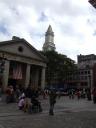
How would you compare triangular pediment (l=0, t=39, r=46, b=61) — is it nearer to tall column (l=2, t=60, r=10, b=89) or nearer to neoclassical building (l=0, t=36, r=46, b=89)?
neoclassical building (l=0, t=36, r=46, b=89)

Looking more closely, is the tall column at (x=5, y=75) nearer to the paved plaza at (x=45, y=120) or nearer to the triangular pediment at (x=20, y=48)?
the triangular pediment at (x=20, y=48)

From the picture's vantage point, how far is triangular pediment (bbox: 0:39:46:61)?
138 feet

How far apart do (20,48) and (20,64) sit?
11.2ft

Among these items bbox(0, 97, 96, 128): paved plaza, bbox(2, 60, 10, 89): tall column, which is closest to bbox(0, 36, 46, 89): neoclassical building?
bbox(2, 60, 10, 89): tall column

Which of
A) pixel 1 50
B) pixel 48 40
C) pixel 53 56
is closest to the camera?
pixel 1 50

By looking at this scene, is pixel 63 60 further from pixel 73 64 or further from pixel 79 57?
pixel 79 57

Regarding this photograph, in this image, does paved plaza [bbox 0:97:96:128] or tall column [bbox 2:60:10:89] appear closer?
paved plaza [bbox 0:97:96:128]

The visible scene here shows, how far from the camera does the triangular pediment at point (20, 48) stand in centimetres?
4209

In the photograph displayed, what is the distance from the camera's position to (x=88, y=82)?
306 feet

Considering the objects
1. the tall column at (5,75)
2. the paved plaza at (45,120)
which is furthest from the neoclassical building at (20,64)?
the paved plaza at (45,120)

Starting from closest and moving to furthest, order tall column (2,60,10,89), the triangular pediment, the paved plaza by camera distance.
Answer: the paved plaza
tall column (2,60,10,89)
the triangular pediment

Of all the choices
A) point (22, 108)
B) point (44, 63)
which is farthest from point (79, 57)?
point (22, 108)

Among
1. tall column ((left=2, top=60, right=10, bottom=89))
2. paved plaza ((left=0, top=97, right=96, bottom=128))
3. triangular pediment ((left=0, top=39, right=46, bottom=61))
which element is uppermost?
triangular pediment ((left=0, top=39, right=46, bottom=61))

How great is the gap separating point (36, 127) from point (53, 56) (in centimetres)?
5328
